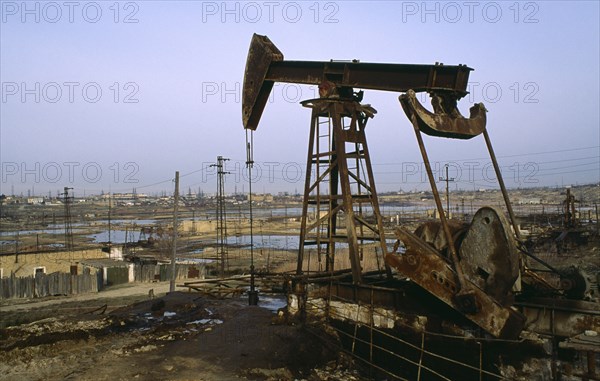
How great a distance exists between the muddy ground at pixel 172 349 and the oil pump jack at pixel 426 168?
54.8 inches

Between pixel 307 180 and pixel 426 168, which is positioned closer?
pixel 426 168

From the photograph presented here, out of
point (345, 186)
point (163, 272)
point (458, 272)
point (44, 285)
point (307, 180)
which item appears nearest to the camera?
point (458, 272)

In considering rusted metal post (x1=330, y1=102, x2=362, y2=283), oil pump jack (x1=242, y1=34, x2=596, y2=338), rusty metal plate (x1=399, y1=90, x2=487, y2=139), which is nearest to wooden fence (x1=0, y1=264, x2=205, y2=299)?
oil pump jack (x1=242, y1=34, x2=596, y2=338)

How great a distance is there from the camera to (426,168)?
17.1 ft

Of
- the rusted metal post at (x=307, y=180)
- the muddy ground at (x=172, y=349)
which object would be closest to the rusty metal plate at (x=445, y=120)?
the rusted metal post at (x=307, y=180)

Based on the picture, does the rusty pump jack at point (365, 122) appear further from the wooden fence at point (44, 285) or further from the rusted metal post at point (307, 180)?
the wooden fence at point (44, 285)

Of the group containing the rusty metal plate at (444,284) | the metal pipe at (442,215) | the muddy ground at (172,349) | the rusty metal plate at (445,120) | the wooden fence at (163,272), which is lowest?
the wooden fence at (163,272)

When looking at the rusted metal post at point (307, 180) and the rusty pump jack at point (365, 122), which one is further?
the rusted metal post at point (307, 180)

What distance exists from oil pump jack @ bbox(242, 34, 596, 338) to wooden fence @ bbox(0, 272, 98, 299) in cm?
1755

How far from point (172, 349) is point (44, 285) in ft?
58.1

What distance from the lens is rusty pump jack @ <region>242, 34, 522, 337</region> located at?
16.3 ft

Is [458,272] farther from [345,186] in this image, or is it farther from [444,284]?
[345,186]

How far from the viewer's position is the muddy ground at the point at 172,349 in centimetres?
654

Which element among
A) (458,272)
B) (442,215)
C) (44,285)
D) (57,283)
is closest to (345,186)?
(442,215)
